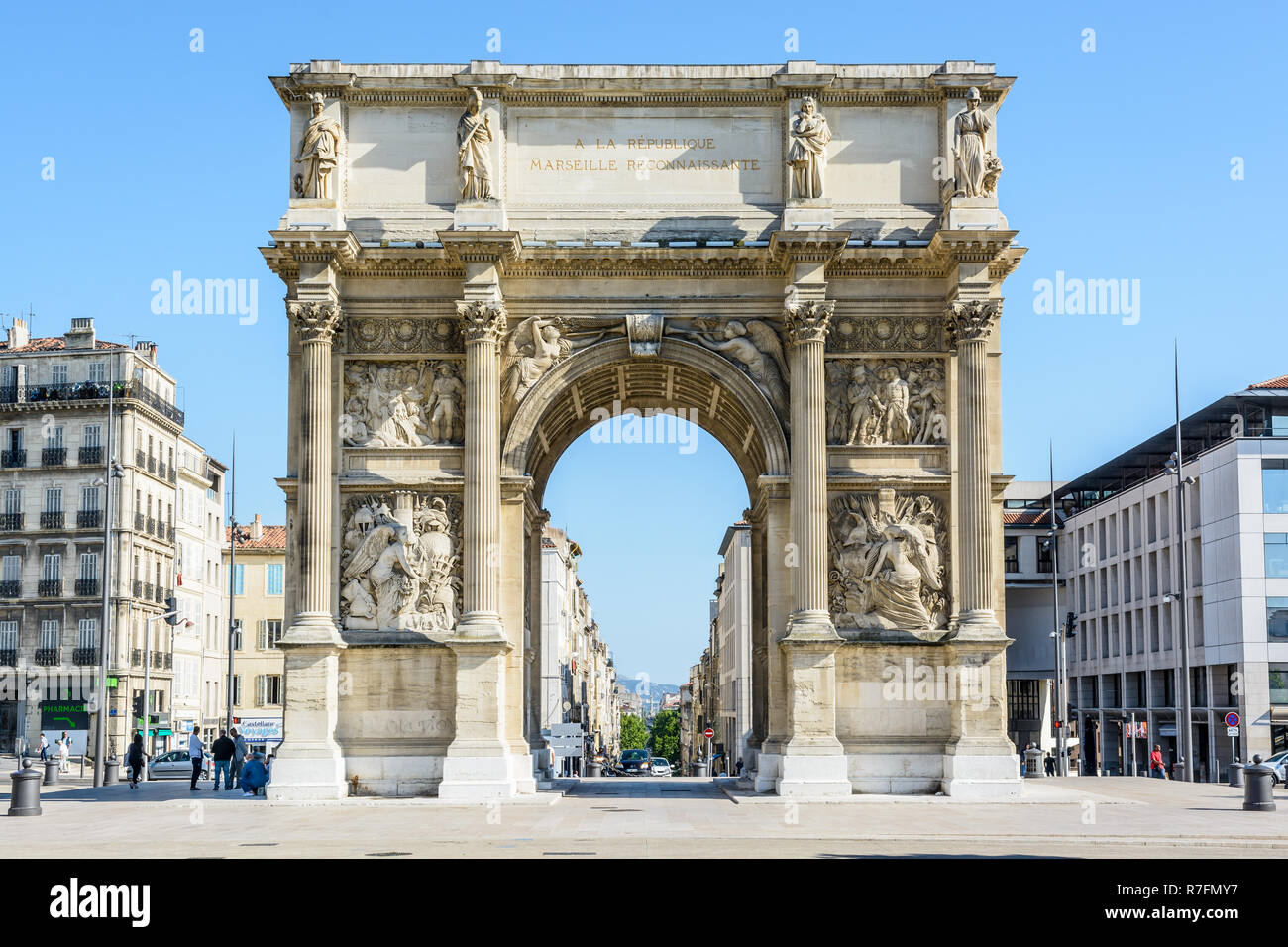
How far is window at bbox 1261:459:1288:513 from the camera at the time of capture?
60.2m

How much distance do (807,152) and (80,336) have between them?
47.5 meters

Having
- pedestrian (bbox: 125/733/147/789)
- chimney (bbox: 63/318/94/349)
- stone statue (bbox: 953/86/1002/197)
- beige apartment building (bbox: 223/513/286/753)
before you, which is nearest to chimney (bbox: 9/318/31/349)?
chimney (bbox: 63/318/94/349)

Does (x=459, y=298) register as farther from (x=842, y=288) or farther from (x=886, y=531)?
(x=886, y=531)

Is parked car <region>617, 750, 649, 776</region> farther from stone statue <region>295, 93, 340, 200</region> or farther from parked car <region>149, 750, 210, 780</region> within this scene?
stone statue <region>295, 93, 340, 200</region>

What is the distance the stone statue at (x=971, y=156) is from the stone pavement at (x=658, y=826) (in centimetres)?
1278

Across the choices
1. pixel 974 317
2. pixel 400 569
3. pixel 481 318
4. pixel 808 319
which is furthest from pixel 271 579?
pixel 974 317

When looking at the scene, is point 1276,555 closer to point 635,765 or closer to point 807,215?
point 635,765

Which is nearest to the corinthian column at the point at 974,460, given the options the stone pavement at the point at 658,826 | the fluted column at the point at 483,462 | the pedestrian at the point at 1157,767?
the stone pavement at the point at 658,826

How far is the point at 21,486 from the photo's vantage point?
2749 inches

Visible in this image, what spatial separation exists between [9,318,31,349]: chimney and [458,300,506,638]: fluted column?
4777 centimetres

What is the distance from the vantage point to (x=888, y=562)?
33.4 m

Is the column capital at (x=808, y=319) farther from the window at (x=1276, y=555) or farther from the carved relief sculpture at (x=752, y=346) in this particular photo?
the window at (x=1276, y=555)
